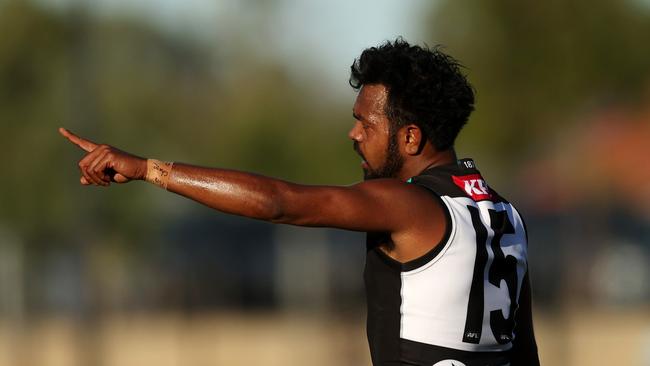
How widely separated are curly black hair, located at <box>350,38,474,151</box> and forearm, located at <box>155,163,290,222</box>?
0.79 m

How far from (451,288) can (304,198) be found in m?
0.75

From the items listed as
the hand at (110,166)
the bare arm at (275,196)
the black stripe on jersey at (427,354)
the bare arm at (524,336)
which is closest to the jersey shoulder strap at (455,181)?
the bare arm at (275,196)

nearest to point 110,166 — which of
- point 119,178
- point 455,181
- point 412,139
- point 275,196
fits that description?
point 119,178

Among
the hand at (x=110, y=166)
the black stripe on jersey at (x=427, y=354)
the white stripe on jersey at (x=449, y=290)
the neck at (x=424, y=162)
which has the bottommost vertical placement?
the black stripe on jersey at (x=427, y=354)

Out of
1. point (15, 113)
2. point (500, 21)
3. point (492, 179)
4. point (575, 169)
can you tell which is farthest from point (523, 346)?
point (492, 179)

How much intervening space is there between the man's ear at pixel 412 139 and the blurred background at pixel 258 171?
1231cm

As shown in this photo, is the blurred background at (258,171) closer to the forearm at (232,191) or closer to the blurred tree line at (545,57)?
the blurred tree line at (545,57)

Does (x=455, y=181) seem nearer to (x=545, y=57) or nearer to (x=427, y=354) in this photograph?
(x=427, y=354)

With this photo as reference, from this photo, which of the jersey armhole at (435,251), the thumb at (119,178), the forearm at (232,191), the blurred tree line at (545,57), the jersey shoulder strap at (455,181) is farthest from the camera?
the blurred tree line at (545,57)

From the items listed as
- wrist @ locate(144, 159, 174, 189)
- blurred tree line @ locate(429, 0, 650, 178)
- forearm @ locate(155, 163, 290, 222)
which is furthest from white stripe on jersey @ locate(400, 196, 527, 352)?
blurred tree line @ locate(429, 0, 650, 178)

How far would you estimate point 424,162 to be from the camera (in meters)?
5.58

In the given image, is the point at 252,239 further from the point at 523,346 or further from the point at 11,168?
the point at 523,346

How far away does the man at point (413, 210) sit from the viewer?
5055mm

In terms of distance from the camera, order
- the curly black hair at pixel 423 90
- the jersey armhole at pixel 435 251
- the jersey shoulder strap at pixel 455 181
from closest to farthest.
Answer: the jersey armhole at pixel 435 251
the jersey shoulder strap at pixel 455 181
the curly black hair at pixel 423 90
